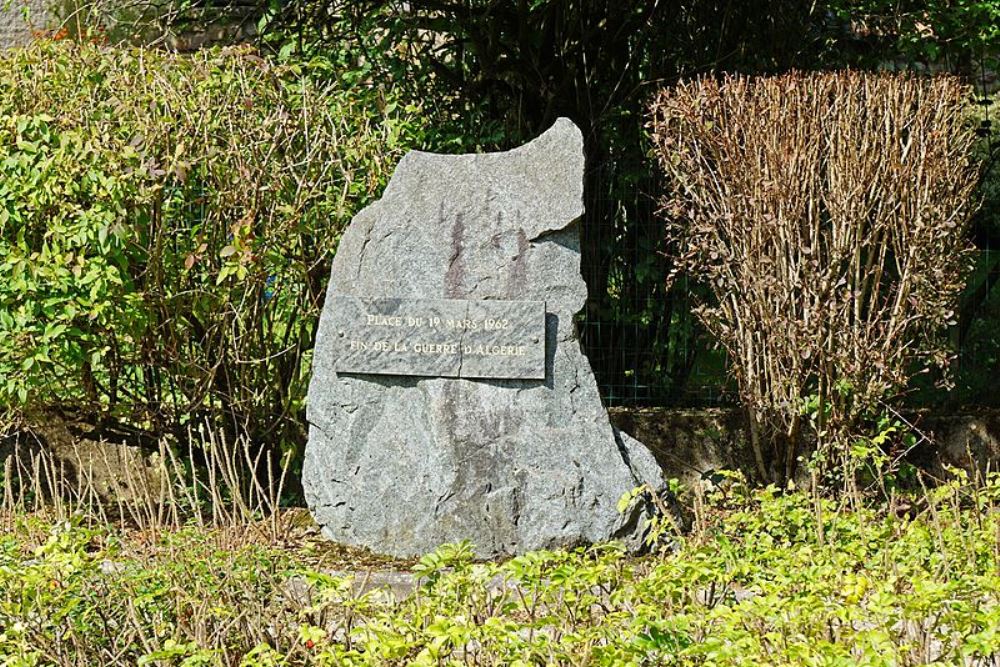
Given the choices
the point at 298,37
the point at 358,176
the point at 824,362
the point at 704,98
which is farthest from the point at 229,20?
the point at 824,362

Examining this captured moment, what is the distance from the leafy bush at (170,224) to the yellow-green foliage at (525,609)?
1982mm

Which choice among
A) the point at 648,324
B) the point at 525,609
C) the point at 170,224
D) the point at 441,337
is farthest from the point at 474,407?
the point at 648,324

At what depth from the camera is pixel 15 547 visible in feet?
15.6

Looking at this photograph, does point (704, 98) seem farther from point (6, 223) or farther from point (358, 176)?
point (6, 223)

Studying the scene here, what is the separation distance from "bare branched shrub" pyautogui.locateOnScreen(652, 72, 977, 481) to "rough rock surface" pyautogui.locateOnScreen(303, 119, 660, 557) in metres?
0.86

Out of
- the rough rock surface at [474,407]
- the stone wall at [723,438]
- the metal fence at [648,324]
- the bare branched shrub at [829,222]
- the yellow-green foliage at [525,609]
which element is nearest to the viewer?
the yellow-green foliage at [525,609]

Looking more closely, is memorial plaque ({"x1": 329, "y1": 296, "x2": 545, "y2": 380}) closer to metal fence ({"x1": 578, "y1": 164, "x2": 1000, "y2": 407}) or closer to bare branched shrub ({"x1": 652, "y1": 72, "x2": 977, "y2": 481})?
bare branched shrub ({"x1": 652, "y1": 72, "x2": 977, "y2": 481})

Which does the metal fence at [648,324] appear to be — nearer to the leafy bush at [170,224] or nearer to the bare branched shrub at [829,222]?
the bare branched shrub at [829,222]

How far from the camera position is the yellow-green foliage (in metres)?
3.31

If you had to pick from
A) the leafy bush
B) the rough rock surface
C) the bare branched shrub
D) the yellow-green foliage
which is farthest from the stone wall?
the yellow-green foliage

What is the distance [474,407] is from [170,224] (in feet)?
6.61

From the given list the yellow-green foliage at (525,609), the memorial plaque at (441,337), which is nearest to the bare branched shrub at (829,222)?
the memorial plaque at (441,337)

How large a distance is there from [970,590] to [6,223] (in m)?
4.87

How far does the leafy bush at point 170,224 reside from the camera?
6457mm
